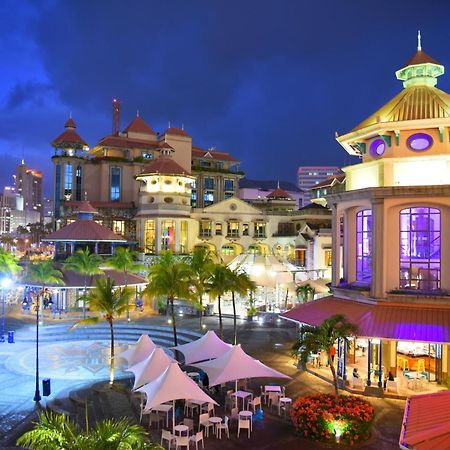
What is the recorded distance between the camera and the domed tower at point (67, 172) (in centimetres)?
6166

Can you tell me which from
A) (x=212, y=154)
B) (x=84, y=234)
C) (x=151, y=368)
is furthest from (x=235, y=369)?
(x=212, y=154)

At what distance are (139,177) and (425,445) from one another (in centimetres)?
5021

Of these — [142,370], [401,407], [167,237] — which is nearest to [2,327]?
[142,370]

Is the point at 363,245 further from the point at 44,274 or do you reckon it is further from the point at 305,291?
the point at 44,274

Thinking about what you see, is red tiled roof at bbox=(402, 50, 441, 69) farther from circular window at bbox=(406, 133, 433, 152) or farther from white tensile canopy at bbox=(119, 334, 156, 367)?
white tensile canopy at bbox=(119, 334, 156, 367)

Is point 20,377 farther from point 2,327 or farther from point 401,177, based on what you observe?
point 401,177

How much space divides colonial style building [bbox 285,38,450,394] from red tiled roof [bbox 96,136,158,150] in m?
45.9

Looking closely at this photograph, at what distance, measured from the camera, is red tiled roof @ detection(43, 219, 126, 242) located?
4441 centimetres

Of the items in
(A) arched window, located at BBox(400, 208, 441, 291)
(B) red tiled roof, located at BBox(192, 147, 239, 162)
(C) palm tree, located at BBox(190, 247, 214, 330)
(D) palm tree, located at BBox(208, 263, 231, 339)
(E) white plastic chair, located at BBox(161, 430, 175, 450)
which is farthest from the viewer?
(B) red tiled roof, located at BBox(192, 147, 239, 162)

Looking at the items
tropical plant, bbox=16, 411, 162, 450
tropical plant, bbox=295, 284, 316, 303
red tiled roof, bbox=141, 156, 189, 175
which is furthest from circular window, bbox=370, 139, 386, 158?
red tiled roof, bbox=141, 156, 189, 175

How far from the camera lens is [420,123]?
2198 centimetres

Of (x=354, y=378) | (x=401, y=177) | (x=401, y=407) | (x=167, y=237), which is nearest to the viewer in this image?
(x=401, y=407)

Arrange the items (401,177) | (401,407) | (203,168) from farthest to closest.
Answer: (203,168) < (401,177) < (401,407)

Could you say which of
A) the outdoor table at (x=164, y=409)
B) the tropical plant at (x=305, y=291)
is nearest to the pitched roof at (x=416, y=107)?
the tropical plant at (x=305, y=291)
